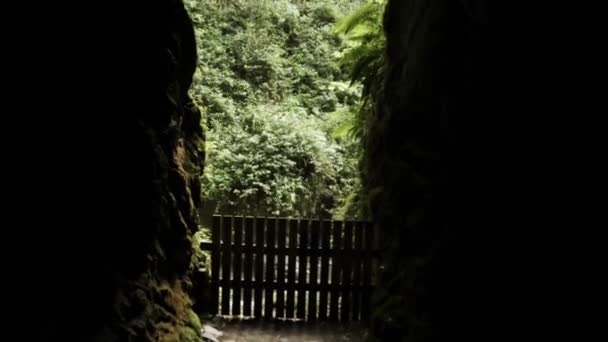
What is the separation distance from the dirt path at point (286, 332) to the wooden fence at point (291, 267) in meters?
0.19

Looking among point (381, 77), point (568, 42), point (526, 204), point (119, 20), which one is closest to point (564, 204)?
point (526, 204)

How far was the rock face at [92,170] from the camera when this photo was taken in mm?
3291

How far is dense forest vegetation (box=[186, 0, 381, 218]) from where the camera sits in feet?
40.4

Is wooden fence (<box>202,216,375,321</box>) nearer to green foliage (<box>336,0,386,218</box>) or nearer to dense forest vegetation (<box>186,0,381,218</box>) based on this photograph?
green foliage (<box>336,0,386,218</box>)

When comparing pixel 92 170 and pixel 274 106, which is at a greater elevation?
pixel 274 106

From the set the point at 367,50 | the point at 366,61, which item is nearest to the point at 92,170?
the point at 366,61

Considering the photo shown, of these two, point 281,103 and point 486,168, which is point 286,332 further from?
point 281,103

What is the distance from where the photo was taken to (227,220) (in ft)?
25.5

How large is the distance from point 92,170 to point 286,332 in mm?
4254

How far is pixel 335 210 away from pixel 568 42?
900 centimetres

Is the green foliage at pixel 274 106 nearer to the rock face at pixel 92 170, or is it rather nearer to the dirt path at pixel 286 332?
the dirt path at pixel 286 332

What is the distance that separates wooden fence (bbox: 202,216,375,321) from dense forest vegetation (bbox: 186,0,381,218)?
2.89 feet

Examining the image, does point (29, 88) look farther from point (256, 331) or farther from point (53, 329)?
point (256, 331)

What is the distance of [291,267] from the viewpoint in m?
7.81
